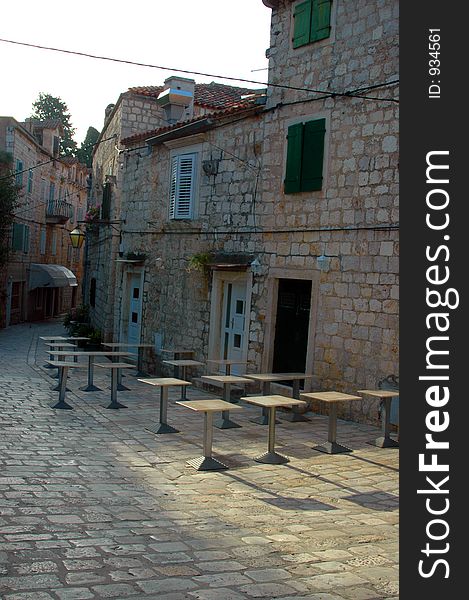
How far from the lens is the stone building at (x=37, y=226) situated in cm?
2922

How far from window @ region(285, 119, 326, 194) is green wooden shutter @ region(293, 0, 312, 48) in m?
1.43

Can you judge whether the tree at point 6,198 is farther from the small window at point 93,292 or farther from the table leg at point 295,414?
the table leg at point 295,414

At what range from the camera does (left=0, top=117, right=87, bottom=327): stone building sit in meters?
29.2

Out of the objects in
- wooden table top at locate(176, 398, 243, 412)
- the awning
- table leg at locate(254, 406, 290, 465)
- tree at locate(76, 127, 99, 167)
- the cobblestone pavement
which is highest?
tree at locate(76, 127, 99, 167)

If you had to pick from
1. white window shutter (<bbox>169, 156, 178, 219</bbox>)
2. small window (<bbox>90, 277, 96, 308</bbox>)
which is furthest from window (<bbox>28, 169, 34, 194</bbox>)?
white window shutter (<bbox>169, 156, 178, 219</bbox>)

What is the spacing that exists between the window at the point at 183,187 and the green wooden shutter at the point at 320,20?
4274 mm

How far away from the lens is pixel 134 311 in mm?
17625

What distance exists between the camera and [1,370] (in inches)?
607

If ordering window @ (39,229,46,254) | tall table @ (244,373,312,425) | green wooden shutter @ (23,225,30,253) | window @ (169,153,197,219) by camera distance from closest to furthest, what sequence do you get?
1. tall table @ (244,373,312,425)
2. window @ (169,153,197,219)
3. green wooden shutter @ (23,225,30,253)
4. window @ (39,229,46,254)

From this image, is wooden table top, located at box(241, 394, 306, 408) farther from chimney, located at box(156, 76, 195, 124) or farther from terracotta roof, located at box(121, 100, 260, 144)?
chimney, located at box(156, 76, 195, 124)

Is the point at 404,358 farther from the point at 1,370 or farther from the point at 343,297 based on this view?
the point at 1,370

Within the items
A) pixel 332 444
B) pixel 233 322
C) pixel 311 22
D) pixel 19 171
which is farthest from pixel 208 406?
pixel 19 171

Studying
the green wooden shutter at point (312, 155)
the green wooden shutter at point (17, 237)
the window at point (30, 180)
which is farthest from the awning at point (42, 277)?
the green wooden shutter at point (312, 155)

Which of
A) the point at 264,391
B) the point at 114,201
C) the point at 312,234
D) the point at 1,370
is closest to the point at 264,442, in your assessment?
the point at 264,391
